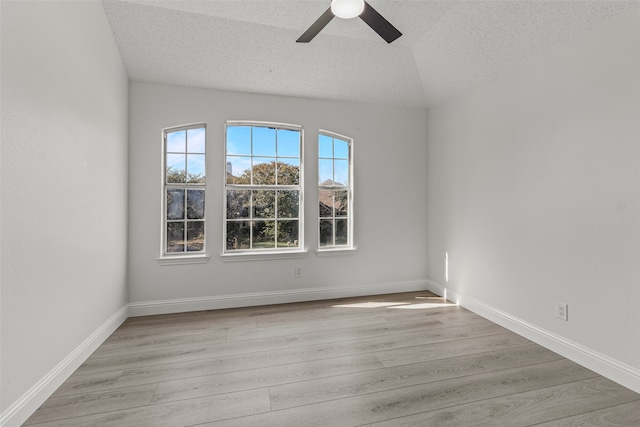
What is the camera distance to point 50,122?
5.88 ft

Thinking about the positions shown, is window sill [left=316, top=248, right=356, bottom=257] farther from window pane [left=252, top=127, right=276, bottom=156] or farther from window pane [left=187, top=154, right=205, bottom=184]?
Result: window pane [left=187, top=154, right=205, bottom=184]

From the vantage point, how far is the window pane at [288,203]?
144 inches

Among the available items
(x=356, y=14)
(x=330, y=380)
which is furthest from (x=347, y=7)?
(x=330, y=380)

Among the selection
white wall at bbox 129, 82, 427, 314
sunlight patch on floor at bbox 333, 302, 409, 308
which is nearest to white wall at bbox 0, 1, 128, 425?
white wall at bbox 129, 82, 427, 314

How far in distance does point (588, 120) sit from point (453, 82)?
147 centimetres

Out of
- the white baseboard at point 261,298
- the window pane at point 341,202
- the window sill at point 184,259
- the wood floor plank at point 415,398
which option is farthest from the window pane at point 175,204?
the wood floor plank at point 415,398

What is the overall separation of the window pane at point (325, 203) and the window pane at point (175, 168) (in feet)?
5.39

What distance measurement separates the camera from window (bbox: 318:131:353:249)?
3758 millimetres

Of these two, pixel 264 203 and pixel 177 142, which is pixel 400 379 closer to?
pixel 264 203

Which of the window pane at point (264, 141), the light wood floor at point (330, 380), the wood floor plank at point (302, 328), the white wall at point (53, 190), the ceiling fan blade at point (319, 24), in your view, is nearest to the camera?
the white wall at point (53, 190)

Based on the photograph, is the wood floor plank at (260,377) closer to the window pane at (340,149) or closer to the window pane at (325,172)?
the window pane at (325,172)

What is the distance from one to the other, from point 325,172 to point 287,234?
940 millimetres

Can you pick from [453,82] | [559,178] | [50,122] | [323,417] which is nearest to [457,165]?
[453,82]

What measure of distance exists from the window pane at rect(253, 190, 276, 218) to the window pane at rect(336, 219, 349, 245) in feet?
2.81
